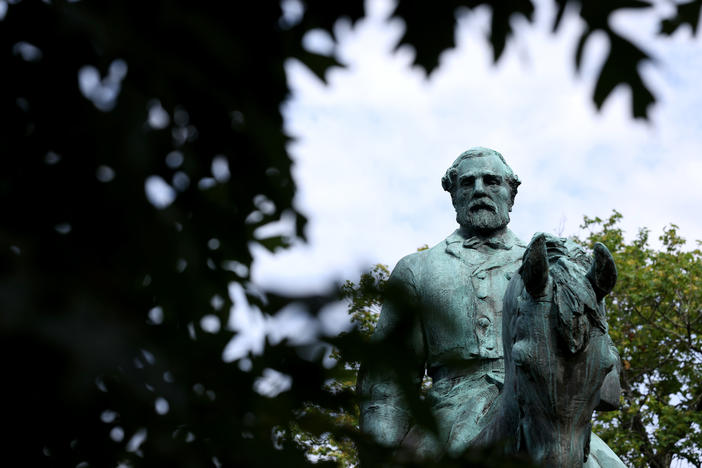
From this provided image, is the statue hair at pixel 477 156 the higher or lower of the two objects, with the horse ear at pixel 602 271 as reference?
higher

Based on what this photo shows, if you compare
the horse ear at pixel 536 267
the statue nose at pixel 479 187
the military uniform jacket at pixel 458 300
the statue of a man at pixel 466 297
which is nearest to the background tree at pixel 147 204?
the horse ear at pixel 536 267

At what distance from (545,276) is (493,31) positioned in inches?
111

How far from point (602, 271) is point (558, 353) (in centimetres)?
46

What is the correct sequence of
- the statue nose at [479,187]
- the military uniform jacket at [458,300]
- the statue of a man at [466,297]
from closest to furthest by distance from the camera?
the statue of a man at [466,297], the military uniform jacket at [458,300], the statue nose at [479,187]

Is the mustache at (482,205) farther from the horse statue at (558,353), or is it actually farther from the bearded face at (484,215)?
the horse statue at (558,353)

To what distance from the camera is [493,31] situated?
2.44 metres

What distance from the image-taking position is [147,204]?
1.83 metres

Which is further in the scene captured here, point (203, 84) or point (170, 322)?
point (170, 322)

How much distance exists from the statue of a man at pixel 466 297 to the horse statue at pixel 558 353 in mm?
488

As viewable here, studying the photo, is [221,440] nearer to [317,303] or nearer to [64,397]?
[317,303]

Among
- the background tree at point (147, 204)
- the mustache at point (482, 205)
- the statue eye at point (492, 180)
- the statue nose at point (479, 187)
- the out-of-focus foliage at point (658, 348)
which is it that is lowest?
the background tree at point (147, 204)

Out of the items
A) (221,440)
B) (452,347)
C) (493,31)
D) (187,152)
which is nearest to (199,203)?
(187,152)

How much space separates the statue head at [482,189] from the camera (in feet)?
22.9

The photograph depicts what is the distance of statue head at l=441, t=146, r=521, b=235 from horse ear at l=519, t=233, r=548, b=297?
72.1 inches
